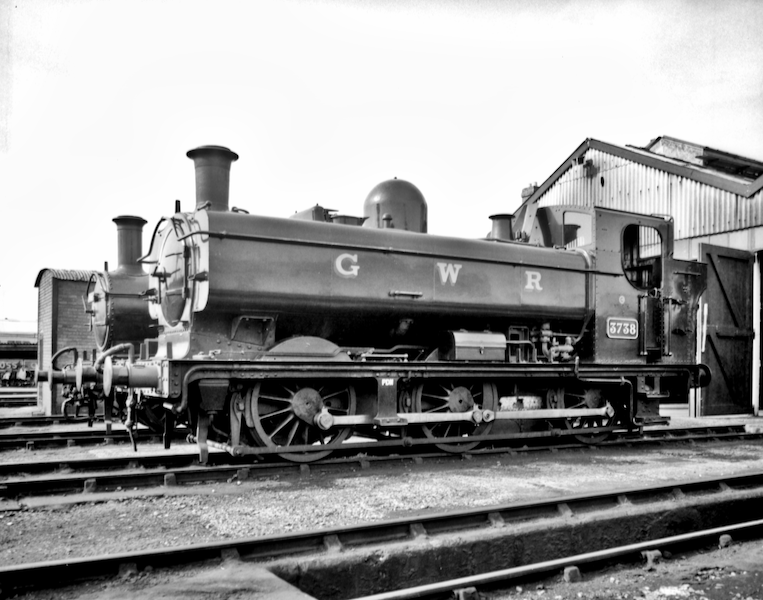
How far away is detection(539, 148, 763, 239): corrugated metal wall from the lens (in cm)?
1628

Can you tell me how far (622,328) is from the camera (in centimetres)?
1026

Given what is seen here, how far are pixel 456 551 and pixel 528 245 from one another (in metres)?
5.85

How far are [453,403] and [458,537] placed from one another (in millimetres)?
3742

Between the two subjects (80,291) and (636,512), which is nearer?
(636,512)

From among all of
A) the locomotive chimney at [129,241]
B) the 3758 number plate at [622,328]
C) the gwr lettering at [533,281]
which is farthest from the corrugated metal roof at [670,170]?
the locomotive chimney at [129,241]

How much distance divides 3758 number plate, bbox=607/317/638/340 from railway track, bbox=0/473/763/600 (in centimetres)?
360

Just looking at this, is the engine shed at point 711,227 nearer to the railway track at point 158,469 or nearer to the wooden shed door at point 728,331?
the wooden shed door at point 728,331

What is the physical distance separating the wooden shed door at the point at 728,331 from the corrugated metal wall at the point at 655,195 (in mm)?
1769

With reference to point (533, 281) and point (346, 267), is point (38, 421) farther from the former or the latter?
point (533, 281)

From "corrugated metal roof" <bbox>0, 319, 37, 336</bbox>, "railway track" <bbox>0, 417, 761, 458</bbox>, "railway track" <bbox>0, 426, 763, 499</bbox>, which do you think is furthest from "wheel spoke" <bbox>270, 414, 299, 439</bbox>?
"corrugated metal roof" <bbox>0, 319, 37, 336</bbox>

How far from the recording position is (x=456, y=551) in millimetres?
4926

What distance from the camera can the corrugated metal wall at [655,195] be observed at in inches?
641

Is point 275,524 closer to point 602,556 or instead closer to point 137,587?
point 137,587

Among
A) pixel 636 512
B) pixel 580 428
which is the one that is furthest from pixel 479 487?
pixel 580 428
